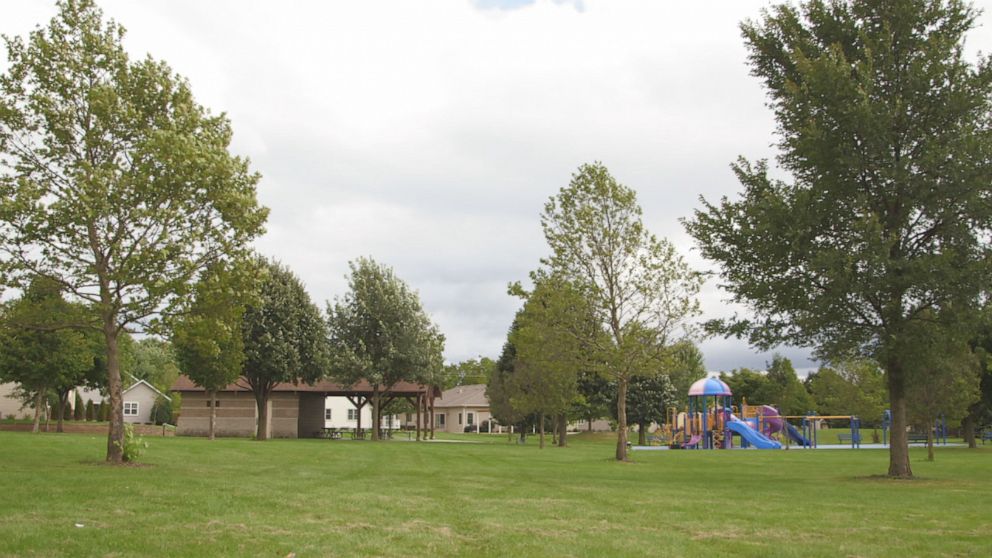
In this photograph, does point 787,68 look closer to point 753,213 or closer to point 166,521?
point 753,213

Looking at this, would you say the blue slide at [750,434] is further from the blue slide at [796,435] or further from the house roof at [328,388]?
the house roof at [328,388]

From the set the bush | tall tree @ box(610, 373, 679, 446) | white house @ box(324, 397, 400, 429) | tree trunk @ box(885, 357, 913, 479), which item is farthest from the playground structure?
white house @ box(324, 397, 400, 429)

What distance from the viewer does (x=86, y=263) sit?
1972cm

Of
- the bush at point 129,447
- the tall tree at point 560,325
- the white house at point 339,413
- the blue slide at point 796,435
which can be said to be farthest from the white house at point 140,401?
the bush at point 129,447

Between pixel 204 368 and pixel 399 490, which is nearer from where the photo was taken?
pixel 399 490

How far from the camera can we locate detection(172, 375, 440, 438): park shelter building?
176 ft

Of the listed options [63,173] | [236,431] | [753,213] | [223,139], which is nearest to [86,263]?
[63,173]

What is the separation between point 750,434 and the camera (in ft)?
163

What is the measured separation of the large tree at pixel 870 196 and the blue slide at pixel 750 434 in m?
29.1

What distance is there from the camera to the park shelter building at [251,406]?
53.7m

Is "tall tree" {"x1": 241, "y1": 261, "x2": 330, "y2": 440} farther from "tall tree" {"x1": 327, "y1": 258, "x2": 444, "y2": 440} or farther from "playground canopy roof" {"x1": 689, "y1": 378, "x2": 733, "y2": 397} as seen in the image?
"playground canopy roof" {"x1": 689, "y1": 378, "x2": 733, "y2": 397}

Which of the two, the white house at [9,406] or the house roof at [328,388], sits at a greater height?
the house roof at [328,388]

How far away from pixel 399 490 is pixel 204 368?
97.3ft

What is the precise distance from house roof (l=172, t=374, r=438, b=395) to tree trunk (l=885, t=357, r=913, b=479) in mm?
36043
